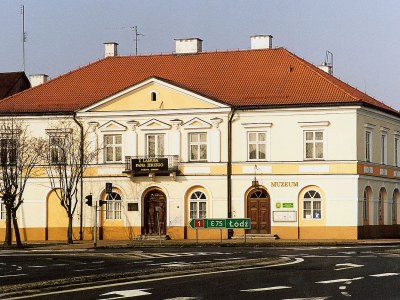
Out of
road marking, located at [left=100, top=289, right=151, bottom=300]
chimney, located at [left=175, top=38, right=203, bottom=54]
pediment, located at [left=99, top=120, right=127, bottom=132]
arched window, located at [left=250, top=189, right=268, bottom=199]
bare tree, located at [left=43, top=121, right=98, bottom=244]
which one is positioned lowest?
road marking, located at [left=100, top=289, right=151, bottom=300]

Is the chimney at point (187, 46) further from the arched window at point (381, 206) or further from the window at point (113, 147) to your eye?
the arched window at point (381, 206)

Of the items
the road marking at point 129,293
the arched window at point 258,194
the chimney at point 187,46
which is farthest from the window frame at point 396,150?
the road marking at point 129,293

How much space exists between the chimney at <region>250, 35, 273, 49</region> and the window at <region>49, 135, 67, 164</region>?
45.2 feet

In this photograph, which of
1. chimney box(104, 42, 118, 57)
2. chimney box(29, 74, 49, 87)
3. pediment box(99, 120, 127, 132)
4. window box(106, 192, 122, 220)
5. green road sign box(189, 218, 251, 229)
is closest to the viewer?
green road sign box(189, 218, 251, 229)

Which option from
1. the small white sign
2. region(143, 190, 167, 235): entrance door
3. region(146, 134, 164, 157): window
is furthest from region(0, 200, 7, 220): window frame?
the small white sign

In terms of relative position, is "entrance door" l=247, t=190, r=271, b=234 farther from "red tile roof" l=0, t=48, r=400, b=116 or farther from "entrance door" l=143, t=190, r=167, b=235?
"red tile roof" l=0, t=48, r=400, b=116

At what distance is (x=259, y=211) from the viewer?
58.0 m

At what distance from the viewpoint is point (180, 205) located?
58.8 meters

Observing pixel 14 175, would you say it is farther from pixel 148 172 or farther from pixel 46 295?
pixel 46 295

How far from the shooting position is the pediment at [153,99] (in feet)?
192

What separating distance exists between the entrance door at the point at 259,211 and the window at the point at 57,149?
11.4m

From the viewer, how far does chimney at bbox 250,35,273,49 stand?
6425 cm

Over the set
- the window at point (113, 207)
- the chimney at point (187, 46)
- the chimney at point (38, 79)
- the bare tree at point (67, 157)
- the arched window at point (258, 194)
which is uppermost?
the chimney at point (187, 46)

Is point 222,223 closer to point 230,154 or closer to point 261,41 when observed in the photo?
point 230,154
